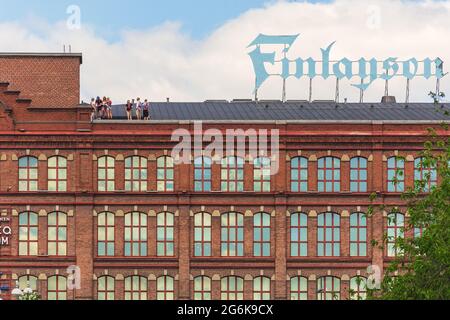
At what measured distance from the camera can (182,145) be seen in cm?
7412

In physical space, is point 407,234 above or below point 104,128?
below

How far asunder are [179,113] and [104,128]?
7.07 metres

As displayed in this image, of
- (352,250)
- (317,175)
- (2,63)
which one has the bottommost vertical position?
(352,250)

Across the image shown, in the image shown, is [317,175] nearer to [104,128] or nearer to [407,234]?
[407,234]

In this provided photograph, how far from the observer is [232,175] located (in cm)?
7475

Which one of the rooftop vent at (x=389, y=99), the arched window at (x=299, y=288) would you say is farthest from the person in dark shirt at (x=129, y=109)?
the rooftop vent at (x=389, y=99)

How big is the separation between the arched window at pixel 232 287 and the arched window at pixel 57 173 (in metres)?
11.8

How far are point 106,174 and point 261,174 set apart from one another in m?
9.95

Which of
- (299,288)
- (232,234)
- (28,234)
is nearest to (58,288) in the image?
(28,234)

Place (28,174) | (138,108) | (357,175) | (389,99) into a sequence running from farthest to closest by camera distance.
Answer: (389,99)
(138,108)
(357,175)
(28,174)

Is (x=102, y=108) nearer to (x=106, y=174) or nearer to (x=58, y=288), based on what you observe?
(x=106, y=174)

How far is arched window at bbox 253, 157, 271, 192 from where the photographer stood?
74.7 meters

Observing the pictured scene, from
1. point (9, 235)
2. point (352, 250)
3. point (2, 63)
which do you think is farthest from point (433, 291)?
point (2, 63)

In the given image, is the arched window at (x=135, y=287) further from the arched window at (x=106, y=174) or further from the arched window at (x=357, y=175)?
the arched window at (x=357, y=175)
